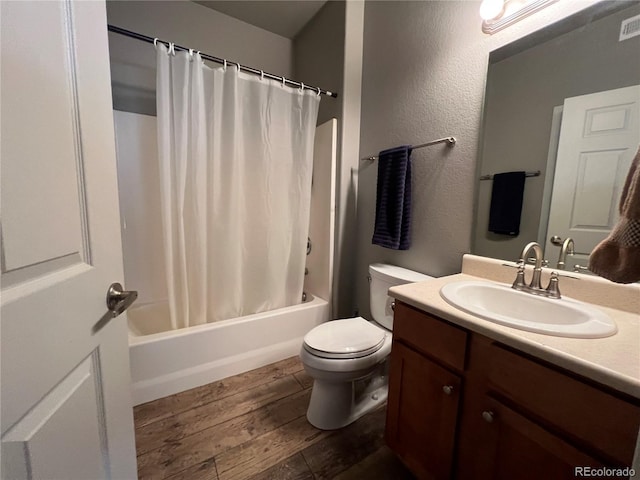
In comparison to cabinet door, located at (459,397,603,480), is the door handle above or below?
above

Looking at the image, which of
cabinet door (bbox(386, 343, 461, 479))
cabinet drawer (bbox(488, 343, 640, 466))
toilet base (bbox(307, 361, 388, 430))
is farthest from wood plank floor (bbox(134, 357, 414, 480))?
cabinet drawer (bbox(488, 343, 640, 466))

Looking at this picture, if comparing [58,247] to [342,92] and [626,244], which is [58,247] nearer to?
[626,244]

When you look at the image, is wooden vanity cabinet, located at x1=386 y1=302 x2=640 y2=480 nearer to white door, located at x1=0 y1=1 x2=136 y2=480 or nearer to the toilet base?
the toilet base

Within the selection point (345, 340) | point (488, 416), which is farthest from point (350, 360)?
point (488, 416)

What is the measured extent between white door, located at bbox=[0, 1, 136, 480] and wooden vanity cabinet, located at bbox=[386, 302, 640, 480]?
92 cm

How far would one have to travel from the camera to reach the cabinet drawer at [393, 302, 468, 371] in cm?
80

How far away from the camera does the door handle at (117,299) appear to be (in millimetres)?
637

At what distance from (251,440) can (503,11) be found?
223cm

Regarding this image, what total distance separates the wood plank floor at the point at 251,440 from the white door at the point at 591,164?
1151mm

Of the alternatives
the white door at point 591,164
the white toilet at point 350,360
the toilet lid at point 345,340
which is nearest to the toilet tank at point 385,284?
the white toilet at point 350,360

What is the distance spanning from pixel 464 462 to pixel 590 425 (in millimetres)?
410

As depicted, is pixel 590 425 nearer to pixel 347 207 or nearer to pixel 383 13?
pixel 347 207

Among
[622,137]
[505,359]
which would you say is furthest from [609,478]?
[622,137]

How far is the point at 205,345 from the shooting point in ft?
5.15
